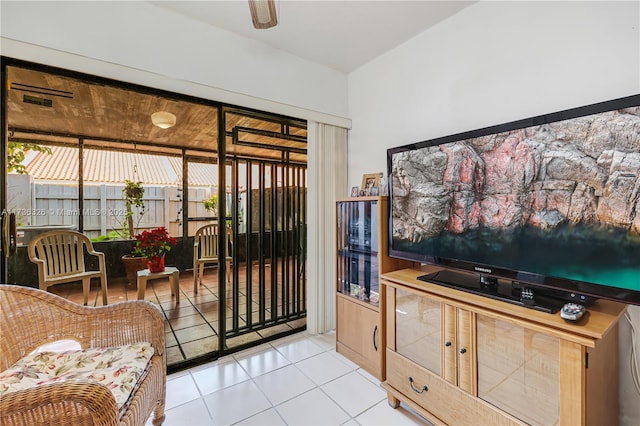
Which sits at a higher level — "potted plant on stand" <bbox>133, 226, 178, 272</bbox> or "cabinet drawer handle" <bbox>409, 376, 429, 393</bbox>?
"potted plant on stand" <bbox>133, 226, 178, 272</bbox>

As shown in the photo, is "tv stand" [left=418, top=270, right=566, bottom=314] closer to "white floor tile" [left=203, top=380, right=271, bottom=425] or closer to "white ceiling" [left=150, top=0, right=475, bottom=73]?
"white floor tile" [left=203, top=380, right=271, bottom=425]

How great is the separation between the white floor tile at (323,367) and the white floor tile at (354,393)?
6cm

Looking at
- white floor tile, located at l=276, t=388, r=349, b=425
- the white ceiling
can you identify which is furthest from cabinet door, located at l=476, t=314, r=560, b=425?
the white ceiling

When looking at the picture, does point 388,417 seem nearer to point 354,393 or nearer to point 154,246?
point 354,393

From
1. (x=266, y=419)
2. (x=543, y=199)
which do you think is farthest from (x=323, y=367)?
(x=543, y=199)

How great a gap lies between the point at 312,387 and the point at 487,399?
1.13 metres

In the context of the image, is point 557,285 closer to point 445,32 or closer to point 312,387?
point 312,387

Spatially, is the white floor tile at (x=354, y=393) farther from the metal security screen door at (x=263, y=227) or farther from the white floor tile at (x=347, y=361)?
the metal security screen door at (x=263, y=227)

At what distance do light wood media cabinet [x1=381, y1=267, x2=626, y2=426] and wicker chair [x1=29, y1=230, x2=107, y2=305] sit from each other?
219cm

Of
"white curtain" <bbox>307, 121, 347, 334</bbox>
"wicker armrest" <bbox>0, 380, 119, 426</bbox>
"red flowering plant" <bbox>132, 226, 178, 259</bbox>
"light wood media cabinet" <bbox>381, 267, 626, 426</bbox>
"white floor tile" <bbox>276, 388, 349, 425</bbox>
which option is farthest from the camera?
"white curtain" <bbox>307, 121, 347, 334</bbox>

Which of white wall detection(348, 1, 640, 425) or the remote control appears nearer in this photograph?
the remote control

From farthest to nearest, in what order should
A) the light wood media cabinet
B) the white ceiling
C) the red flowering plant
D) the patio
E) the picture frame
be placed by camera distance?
the picture frame, the red flowering plant, the patio, the white ceiling, the light wood media cabinet

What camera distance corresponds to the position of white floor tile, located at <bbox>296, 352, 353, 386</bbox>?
82.5 inches

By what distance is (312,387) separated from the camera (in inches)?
77.8
